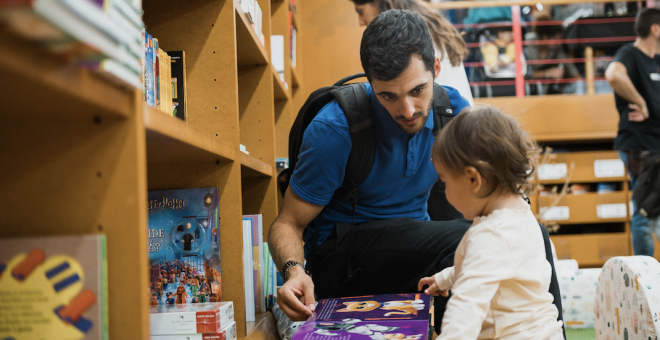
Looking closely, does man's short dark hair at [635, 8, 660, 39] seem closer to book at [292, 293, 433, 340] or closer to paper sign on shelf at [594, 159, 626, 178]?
paper sign on shelf at [594, 159, 626, 178]

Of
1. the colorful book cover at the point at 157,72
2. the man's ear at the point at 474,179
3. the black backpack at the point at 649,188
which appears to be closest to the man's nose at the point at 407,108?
the man's ear at the point at 474,179

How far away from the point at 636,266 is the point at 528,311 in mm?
585

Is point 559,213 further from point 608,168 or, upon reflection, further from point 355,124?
point 355,124

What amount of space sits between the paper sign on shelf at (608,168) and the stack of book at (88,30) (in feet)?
15.5

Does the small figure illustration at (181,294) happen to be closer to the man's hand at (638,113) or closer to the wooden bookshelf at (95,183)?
the wooden bookshelf at (95,183)

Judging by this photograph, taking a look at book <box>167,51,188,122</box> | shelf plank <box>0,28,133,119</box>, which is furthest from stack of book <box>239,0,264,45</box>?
shelf plank <box>0,28,133,119</box>

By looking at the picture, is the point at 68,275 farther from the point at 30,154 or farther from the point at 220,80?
the point at 220,80

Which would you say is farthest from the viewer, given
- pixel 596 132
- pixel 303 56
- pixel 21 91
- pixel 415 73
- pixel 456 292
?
pixel 596 132

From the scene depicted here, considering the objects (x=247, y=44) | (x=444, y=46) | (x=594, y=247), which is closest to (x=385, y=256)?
(x=247, y=44)

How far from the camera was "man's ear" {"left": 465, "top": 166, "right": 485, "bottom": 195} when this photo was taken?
948 mm

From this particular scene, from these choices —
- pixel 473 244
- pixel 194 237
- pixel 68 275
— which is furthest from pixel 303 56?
pixel 68 275

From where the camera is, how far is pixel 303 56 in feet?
12.1

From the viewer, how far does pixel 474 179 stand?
967mm

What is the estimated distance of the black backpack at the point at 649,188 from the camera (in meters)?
2.99
